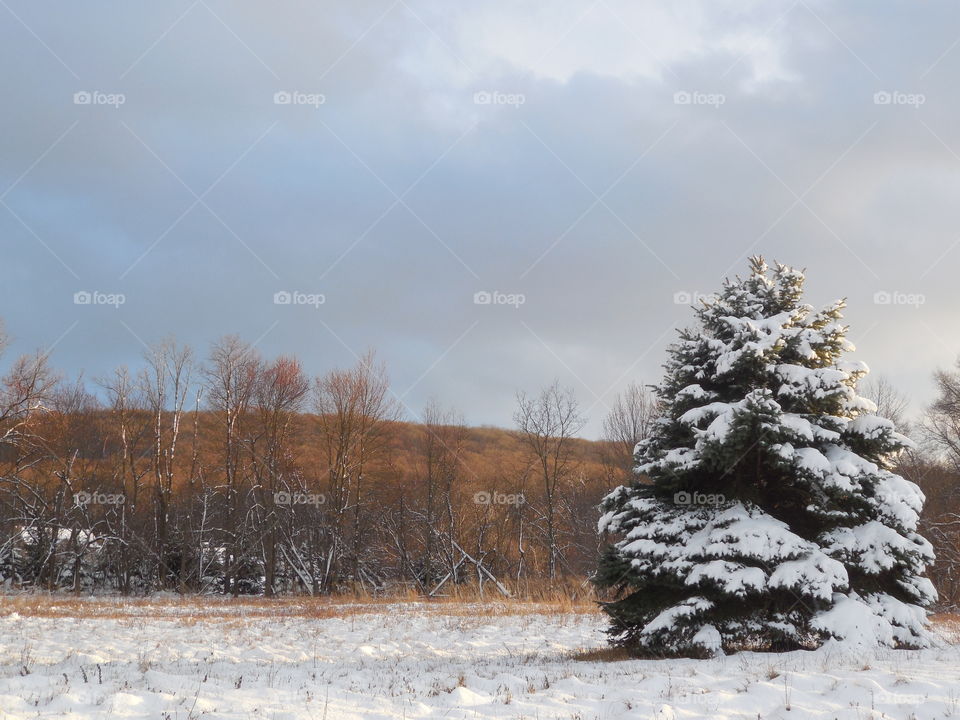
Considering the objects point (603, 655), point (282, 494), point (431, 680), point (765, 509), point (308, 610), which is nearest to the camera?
point (431, 680)

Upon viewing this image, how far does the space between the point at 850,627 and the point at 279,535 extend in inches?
1313

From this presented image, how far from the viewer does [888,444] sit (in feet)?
35.1

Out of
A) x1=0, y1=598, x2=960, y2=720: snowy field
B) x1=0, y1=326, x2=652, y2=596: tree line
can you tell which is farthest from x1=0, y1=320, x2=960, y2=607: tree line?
x1=0, y1=598, x2=960, y2=720: snowy field

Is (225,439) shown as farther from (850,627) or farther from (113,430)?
(850,627)

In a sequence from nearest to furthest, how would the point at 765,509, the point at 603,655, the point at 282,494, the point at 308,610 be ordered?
1. the point at 603,655
2. the point at 765,509
3. the point at 308,610
4. the point at 282,494

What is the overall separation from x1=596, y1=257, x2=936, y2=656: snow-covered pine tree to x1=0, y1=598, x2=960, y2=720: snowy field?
2.34ft

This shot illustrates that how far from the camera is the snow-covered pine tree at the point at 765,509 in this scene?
31.8 ft

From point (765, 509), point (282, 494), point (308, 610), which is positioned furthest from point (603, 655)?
point (282, 494)

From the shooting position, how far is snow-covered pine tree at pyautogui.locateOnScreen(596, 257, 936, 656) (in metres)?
9.70

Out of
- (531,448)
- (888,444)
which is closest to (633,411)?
(531,448)

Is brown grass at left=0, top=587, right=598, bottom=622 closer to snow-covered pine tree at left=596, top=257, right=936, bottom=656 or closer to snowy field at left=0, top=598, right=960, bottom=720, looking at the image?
snowy field at left=0, top=598, right=960, bottom=720

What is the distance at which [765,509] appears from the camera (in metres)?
11.0

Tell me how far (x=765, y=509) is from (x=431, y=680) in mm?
5949

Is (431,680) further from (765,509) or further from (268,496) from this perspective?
(268,496)
